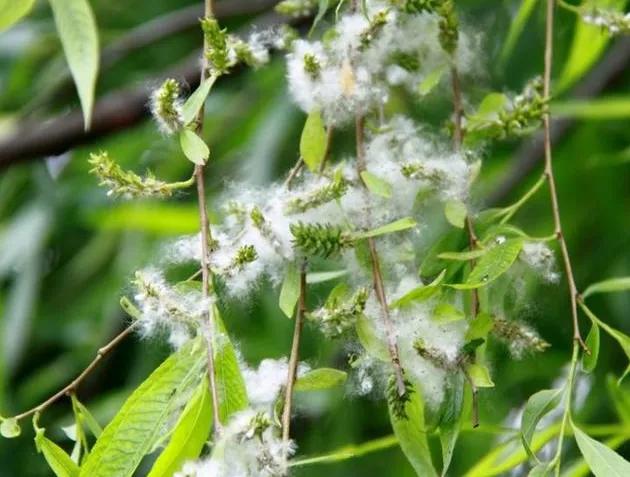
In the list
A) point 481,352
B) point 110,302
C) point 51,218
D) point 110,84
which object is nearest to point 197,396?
point 481,352

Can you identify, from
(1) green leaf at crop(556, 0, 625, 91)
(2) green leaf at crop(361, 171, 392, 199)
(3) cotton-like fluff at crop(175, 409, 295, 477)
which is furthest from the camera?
(1) green leaf at crop(556, 0, 625, 91)

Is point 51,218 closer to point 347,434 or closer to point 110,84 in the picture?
point 110,84

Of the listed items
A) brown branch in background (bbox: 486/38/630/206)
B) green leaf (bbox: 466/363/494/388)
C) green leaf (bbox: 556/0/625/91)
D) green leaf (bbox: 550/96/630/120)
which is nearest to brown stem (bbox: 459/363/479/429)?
green leaf (bbox: 466/363/494/388)

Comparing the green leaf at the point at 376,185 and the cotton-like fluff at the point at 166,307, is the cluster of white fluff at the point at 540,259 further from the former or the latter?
the cotton-like fluff at the point at 166,307

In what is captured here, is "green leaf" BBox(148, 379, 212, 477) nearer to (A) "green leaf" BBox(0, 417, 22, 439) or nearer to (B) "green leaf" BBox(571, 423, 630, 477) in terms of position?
(A) "green leaf" BBox(0, 417, 22, 439)

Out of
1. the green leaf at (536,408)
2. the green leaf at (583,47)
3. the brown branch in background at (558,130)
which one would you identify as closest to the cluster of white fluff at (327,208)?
the green leaf at (536,408)
